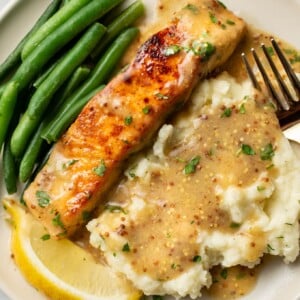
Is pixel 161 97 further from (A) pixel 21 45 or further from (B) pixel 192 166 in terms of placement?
(A) pixel 21 45

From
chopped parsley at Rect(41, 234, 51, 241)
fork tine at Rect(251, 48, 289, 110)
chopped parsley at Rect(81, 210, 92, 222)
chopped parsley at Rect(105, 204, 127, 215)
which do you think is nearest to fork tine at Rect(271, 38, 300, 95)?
fork tine at Rect(251, 48, 289, 110)

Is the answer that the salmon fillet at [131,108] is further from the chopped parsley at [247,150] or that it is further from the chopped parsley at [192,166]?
the chopped parsley at [247,150]

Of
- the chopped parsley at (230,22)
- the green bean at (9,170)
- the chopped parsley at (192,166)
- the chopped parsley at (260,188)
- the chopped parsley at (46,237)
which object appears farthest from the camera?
the green bean at (9,170)

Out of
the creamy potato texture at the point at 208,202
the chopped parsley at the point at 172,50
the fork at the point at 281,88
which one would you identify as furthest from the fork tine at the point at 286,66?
the chopped parsley at the point at 172,50

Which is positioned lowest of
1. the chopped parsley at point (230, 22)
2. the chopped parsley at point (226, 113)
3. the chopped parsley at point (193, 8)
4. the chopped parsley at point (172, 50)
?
the chopped parsley at point (226, 113)

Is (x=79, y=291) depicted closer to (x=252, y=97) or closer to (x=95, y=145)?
(x=95, y=145)

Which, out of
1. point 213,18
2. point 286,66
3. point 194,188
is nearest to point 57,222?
point 194,188

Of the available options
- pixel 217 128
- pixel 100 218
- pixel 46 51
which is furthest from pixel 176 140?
pixel 46 51
